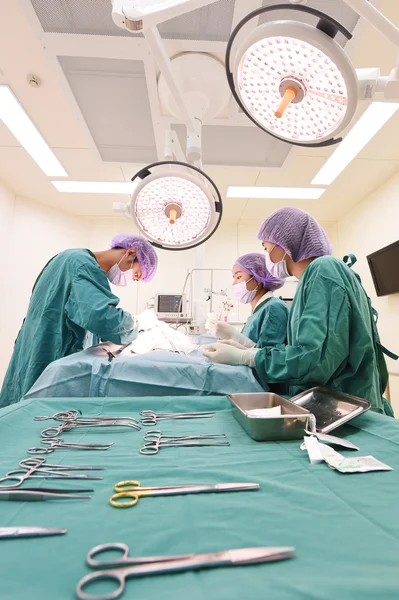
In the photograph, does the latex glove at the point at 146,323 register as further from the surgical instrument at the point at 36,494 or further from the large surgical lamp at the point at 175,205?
the surgical instrument at the point at 36,494

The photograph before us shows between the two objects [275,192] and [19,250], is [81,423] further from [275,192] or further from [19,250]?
[19,250]

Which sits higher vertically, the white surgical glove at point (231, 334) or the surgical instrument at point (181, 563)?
the white surgical glove at point (231, 334)

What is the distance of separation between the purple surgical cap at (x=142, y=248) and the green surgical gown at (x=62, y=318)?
1.43 ft

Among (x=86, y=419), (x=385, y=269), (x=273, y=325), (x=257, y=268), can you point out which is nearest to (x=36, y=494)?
(x=86, y=419)

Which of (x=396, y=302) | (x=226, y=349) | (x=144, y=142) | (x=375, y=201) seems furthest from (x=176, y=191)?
(x=375, y=201)

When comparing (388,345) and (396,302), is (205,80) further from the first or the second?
(388,345)

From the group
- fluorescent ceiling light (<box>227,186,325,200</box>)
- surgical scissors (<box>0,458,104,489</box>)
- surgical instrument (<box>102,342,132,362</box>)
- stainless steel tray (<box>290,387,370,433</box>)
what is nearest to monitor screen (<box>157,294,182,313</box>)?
fluorescent ceiling light (<box>227,186,325,200</box>)

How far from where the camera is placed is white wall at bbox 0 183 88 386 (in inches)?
145

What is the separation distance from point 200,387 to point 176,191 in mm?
726

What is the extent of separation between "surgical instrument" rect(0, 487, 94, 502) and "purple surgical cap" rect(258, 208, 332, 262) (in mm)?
1367

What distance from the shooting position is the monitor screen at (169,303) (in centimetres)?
338

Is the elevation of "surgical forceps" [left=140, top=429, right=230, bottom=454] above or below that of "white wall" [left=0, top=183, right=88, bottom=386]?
below

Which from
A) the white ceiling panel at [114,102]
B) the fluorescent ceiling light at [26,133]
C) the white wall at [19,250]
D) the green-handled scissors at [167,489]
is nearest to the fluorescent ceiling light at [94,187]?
the fluorescent ceiling light at [26,133]

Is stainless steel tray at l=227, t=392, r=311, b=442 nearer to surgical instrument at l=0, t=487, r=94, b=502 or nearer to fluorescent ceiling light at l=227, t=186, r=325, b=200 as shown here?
surgical instrument at l=0, t=487, r=94, b=502
